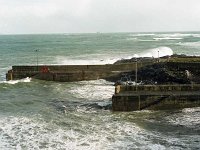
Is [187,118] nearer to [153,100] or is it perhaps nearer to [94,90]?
[153,100]

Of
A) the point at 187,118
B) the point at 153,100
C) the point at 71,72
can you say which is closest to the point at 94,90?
the point at 71,72

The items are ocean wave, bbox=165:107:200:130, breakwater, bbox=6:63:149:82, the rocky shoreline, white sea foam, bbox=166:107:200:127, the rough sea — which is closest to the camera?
the rough sea

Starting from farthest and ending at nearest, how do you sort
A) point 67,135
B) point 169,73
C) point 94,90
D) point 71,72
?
point 71,72 → point 169,73 → point 94,90 → point 67,135

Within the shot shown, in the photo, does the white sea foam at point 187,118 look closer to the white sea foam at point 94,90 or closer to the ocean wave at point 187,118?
the ocean wave at point 187,118

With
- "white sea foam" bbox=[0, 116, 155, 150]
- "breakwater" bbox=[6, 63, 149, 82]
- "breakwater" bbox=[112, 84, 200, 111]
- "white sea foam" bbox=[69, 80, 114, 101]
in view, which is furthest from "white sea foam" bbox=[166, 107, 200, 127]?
"breakwater" bbox=[6, 63, 149, 82]

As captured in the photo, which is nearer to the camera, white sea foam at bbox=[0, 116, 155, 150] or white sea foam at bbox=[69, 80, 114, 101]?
white sea foam at bbox=[0, 116, 155, 150]

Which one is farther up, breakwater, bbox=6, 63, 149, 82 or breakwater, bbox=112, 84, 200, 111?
breakwater, bbox=6, 63, 149, 82

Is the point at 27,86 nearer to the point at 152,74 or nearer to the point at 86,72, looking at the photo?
the point at 86,72

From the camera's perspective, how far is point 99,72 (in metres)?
38.0

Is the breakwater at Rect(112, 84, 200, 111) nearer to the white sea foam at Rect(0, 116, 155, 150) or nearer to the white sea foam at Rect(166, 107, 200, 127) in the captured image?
the white sea foam at Rect(166, 107, 200, 127)

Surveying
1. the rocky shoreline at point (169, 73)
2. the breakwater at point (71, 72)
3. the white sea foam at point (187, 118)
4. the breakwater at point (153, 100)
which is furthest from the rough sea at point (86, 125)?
the breakwater at point (71, 72)

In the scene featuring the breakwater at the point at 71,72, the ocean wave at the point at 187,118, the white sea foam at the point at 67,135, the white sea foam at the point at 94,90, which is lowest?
the white sea foam at the point at 67,135

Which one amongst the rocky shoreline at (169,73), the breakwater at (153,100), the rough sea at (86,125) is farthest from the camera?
the rocky shoreline at (169,73)

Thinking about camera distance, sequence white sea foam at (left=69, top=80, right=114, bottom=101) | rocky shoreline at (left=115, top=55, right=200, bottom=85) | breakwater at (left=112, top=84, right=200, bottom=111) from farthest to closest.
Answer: rocky shoreline at (left=115, top=55, right=200, bottom=85) < white sea foam at (left=69, top=80, right=114, bottom=101) < breakwater at (left=112, top=84, right=200, bottom=111)
